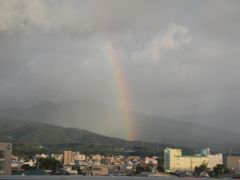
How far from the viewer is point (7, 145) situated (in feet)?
568

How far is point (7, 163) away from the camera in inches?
6821

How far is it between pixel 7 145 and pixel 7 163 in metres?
6.80
